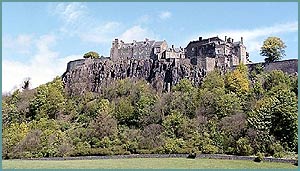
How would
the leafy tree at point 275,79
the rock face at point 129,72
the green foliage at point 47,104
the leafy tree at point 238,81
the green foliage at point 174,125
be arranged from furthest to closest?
the rock face at point 129,72 < the green foliage at point 47,104 < the leafy tree at point 238,81 < the leafy tree at point 275,79 < the green foliage at point 174,125

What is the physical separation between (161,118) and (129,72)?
15429 mm

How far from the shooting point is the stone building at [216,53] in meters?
59.3

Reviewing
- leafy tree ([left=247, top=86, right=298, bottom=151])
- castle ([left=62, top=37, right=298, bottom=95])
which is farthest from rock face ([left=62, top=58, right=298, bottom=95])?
leafy tree ([left=247, top=86, right=298, bottom=151])

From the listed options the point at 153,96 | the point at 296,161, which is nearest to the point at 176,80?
the point at 153,96

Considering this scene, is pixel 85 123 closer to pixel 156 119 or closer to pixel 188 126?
pixel 156 119

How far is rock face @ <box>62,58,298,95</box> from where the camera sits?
58.4 m

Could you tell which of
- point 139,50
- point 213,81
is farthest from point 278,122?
point 139,50

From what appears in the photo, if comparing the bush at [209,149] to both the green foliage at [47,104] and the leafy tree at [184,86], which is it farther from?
the green foliage at [47,104]

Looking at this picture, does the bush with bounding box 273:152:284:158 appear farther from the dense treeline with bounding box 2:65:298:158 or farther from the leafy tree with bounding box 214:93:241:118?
the leafy tree with bounding box 214:93:241:118

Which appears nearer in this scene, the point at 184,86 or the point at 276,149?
the point at 276,149

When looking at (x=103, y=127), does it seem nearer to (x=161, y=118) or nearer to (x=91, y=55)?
(x=161, y=118)

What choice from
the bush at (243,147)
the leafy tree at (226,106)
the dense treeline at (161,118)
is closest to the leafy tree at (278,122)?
the dense treeline at (161,118)

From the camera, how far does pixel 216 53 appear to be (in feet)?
202

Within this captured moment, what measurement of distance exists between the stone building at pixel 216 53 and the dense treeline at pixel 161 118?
304 cm
